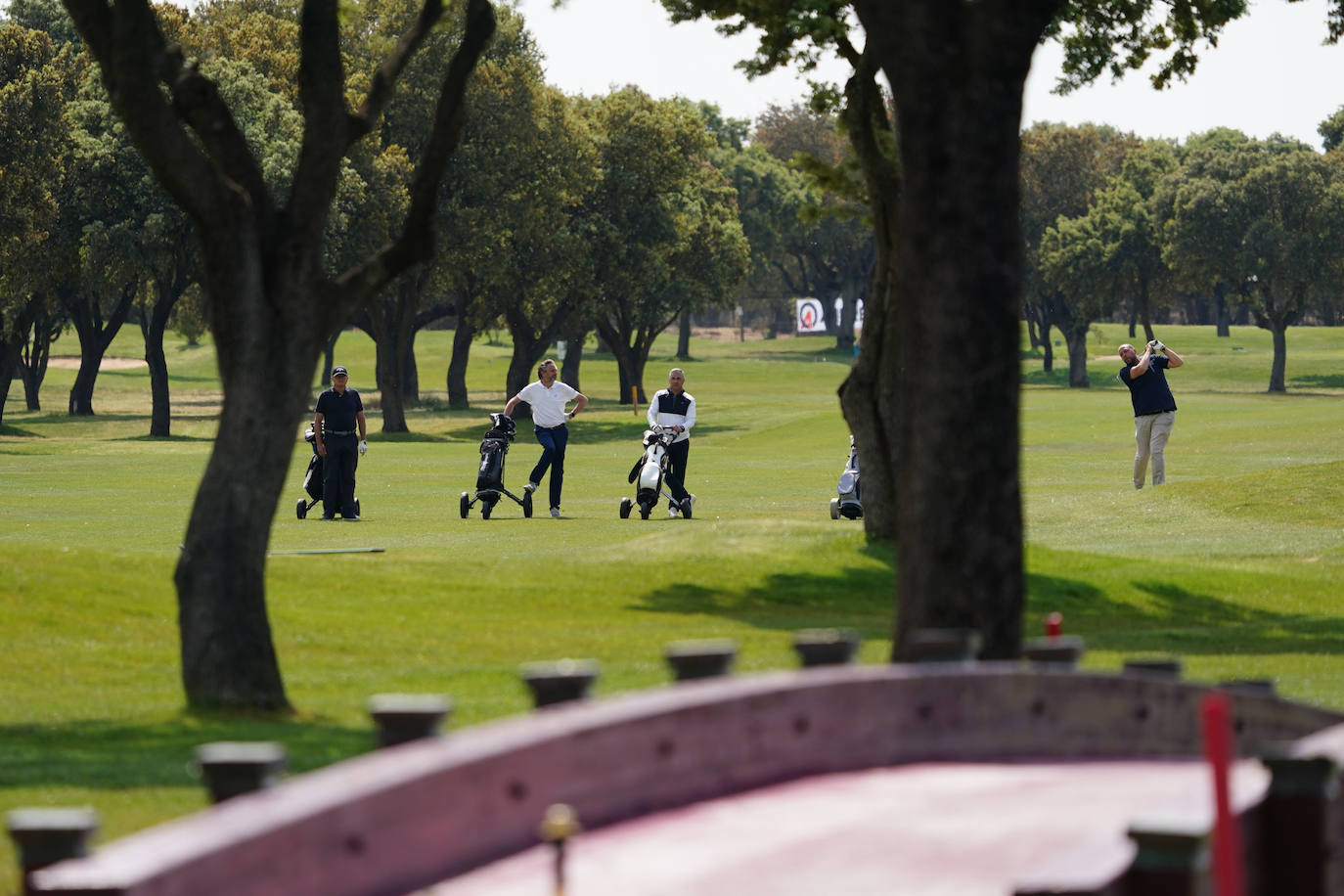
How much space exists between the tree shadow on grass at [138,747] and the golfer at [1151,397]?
20478 millimetres

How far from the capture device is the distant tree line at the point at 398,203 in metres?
58.4

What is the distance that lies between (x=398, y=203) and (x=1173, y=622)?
1876 inches

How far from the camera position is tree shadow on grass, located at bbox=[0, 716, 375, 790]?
9.31 m

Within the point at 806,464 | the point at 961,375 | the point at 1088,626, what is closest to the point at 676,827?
the point at 961,375

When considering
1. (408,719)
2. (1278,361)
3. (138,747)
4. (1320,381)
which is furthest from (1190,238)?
(408,719)

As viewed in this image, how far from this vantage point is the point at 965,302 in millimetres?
9328

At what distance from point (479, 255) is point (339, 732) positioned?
5514 centimetres

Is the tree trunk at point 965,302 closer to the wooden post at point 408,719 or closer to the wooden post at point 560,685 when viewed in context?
the wooden post at point 560,685

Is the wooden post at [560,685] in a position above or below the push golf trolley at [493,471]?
above

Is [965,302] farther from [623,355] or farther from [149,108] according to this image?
[623,355]

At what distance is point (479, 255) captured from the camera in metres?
65.3

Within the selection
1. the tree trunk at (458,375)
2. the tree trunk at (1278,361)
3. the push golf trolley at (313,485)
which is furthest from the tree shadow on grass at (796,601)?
the tree trunk at (1278,361)

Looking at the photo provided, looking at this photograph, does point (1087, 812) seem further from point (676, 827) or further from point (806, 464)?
point (806, 464)

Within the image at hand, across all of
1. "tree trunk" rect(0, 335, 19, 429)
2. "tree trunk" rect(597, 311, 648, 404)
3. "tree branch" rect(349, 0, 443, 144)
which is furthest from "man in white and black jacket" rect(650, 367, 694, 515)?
"tree trunk" rect(597, 311, 648, 404)
